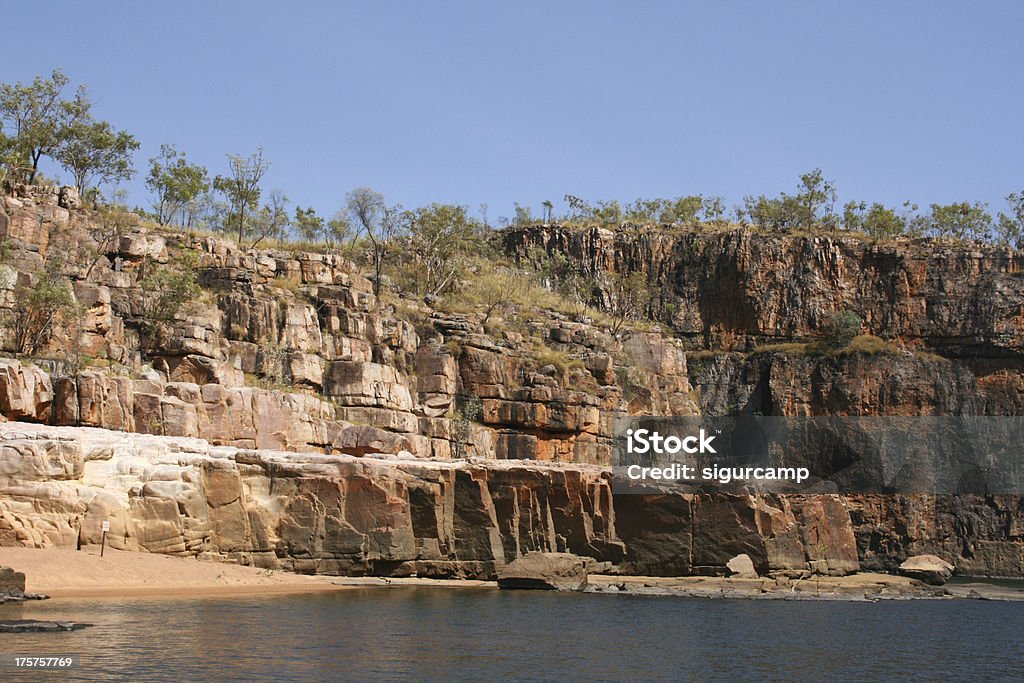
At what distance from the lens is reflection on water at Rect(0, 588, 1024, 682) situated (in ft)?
113

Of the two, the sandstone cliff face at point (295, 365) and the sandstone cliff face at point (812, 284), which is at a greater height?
the sandstone cliff face at point (812, 284)

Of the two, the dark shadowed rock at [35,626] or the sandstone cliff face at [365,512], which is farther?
the sandstone cliff face at [365,512]

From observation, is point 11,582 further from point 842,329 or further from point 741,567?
point 842,329

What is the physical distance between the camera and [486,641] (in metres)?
41.2

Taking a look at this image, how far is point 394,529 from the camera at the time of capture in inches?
2336

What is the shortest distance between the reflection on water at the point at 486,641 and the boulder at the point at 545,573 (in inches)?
161

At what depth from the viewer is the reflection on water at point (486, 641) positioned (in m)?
34.3

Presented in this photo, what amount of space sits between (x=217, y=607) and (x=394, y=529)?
1472 cm

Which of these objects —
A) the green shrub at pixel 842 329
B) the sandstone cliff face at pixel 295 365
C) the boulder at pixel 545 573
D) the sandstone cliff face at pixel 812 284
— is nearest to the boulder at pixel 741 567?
the boulder at pixel 545 573

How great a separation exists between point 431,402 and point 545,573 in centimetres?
1799

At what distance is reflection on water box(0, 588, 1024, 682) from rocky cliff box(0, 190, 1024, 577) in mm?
5874

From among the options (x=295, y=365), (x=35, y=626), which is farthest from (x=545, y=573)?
(x=35, y=626)

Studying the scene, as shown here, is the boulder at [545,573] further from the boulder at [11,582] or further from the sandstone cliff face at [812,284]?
the sandstone cliff face at [812,284]

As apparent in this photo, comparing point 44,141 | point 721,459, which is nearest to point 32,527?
point 44,141
